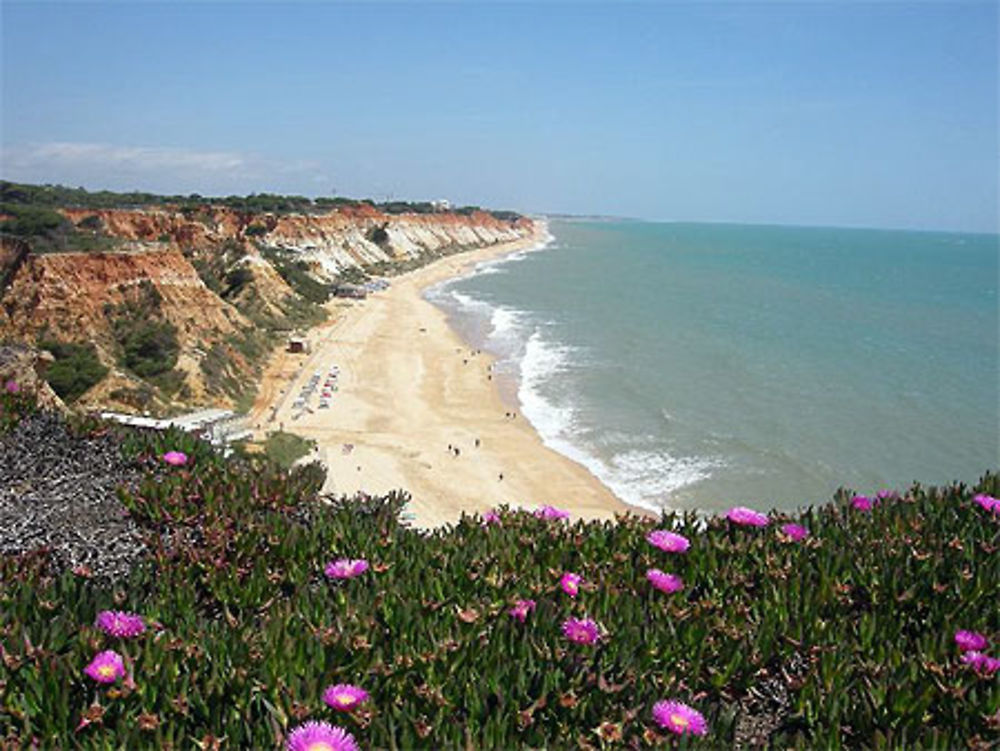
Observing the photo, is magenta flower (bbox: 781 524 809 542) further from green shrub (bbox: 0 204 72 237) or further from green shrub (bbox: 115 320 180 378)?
green shrub (bbox: 0 204 72 237)

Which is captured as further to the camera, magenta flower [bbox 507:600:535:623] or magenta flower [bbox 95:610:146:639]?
magenta flower [bbox 507:600:535:623]

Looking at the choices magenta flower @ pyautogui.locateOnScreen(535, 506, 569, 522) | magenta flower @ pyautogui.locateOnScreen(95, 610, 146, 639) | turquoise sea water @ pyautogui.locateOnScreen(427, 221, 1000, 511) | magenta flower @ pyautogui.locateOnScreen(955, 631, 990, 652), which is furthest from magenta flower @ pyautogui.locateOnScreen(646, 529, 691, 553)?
turquoise sea water @ pyautogui.locateOnScreen(427, 221, 1000, 511)

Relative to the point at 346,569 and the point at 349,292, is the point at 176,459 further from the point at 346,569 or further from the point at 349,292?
the point at 349,292

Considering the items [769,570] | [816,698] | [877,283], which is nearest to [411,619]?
[816,698]

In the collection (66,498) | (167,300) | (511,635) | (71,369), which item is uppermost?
(511,635)

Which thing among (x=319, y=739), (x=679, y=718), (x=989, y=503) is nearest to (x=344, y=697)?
(x=319, y=739)

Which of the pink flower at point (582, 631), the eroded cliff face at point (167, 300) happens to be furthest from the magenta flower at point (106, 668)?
the eroded cliff face at point (167, 300)
